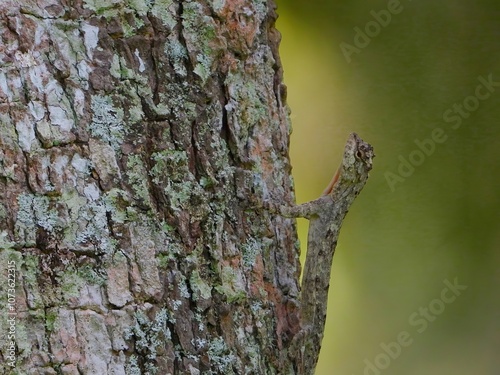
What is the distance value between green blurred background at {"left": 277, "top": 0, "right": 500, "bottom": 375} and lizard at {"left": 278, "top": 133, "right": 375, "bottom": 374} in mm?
420

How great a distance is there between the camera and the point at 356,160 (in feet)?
5.40

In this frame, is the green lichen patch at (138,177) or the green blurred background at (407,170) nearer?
the green lichen patch at (138,177)

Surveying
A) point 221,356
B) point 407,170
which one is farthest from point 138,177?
point 407,170

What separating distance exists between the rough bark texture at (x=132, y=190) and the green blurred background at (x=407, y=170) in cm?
94

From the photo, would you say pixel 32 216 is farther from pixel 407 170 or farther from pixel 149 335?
pixel 407 170

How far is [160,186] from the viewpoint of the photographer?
1064mm

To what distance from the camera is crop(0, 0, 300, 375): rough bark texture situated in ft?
3.22

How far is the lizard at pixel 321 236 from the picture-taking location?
4.40 ft

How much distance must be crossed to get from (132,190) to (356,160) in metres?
0.77

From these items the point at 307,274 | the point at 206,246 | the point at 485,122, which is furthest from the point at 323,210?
the point at 485,122

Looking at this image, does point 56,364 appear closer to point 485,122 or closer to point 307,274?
point 307,274

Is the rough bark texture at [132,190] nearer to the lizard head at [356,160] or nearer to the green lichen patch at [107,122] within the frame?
the green lichen patch at [107,122]

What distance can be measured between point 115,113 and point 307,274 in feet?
2.24

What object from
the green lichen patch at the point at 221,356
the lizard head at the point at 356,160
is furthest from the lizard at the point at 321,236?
the green lichen patch at the point at 221,356
